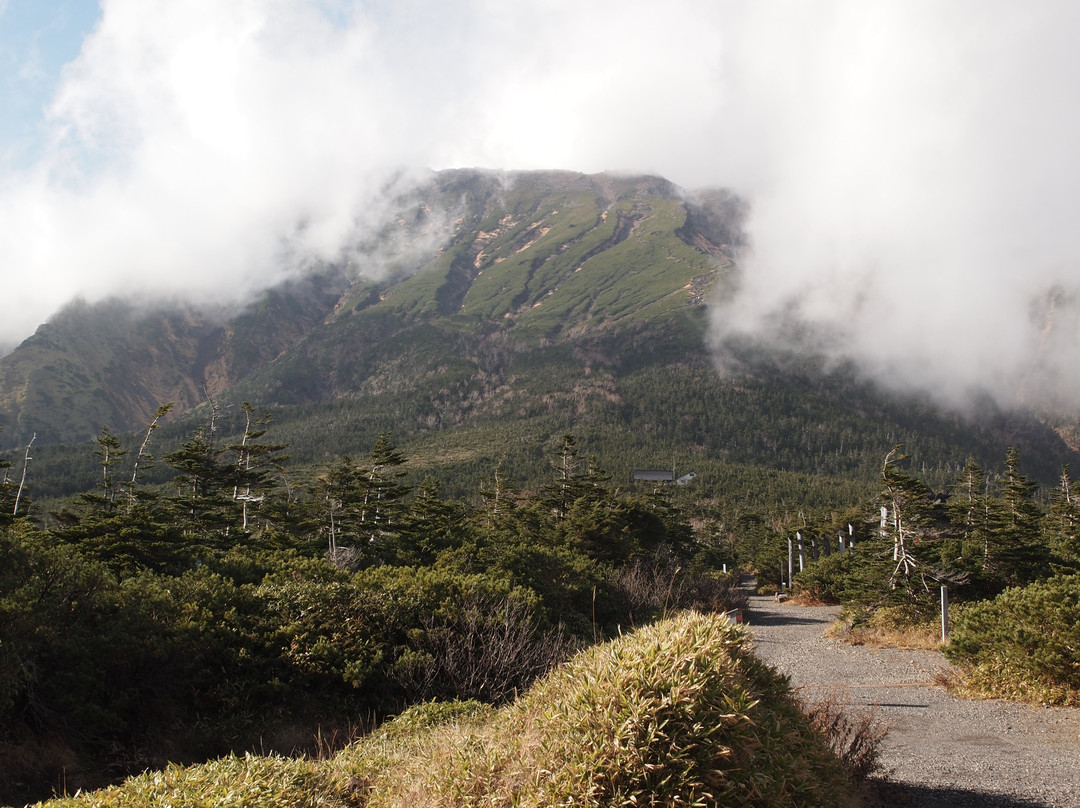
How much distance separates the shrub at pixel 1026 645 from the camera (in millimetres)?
9930

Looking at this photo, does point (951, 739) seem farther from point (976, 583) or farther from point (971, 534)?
point (971, 534)

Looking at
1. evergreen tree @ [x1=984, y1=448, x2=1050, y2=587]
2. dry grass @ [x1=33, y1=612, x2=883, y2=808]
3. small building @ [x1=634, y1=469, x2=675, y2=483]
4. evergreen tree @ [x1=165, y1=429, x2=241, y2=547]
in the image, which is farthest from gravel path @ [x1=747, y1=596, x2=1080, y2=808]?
small building @ [x1=634, y1=469, x2=675, y2=483]

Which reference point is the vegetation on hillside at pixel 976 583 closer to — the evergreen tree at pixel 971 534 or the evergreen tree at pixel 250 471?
the evergreen tree at pixel 971 534

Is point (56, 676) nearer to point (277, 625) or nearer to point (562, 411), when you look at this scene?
point (277, 625)

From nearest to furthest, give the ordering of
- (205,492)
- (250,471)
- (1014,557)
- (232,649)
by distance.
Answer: (232,649) → (1014,557) → (205,492) → (250,471)

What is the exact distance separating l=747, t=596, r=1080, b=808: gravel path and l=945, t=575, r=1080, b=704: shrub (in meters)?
0.41

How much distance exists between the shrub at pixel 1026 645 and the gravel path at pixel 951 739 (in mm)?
408

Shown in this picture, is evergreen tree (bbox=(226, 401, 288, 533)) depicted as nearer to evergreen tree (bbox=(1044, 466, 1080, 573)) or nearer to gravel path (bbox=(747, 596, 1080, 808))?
gravel path (bbox=(747, 596, 1080, 808))

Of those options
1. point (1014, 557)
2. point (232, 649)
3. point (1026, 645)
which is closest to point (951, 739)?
point (1026, 645)

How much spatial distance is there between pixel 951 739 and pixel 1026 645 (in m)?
2.94

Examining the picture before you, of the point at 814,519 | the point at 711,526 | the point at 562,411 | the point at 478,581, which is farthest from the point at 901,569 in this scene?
the point at 562,411

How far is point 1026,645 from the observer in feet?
34.7

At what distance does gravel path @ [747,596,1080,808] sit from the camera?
6.17 metres

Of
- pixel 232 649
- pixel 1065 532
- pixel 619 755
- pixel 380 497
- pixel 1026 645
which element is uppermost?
pixel 619 755
